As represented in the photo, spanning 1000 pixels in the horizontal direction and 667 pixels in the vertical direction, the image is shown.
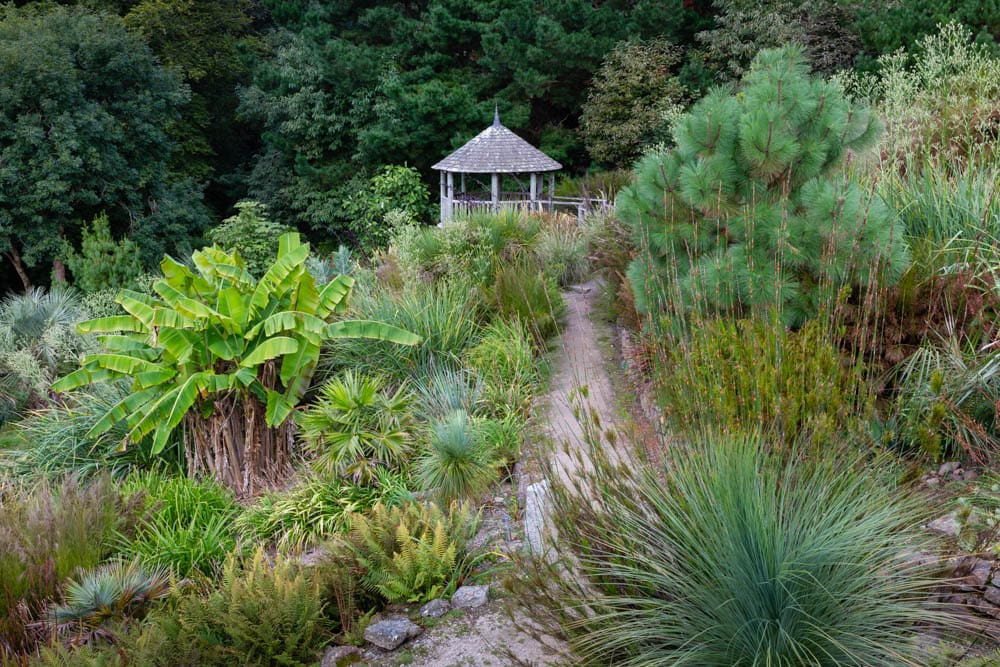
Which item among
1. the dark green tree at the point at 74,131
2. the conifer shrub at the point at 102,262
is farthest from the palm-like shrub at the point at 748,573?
the dark green tree at the point at 74,131

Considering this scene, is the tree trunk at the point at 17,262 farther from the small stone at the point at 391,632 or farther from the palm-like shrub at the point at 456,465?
the small stone at the point at 391,632

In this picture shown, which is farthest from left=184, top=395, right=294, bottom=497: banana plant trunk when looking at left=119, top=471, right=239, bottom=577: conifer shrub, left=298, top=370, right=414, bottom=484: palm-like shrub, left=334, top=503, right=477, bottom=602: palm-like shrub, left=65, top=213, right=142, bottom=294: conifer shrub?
left=65, top=213, right=142, bottom=294: conifer shrub

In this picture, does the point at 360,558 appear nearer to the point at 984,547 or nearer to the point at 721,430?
the point at 721,430

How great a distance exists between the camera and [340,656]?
11.9 feet

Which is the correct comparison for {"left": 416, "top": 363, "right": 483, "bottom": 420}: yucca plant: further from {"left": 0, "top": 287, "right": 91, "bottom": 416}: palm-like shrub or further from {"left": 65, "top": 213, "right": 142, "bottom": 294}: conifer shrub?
{"left": 65, "top": 213, "right": 142, "bottom": 294}: conifer shrub

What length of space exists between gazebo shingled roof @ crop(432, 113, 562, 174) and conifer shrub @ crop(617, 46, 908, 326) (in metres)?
10.8

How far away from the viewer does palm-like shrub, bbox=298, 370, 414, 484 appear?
5816 millimetres

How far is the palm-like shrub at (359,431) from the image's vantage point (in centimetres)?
582

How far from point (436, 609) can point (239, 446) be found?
394 centimetres

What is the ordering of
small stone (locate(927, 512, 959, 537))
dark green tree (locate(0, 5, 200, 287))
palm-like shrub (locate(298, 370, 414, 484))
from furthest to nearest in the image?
dark green tree (locate(0, 5, 200, 287)), palm-like shrub (locate(298, 370, 414, 484)), small stone (locate(927, 512, 959, 537))

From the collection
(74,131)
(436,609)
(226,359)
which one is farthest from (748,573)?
(74,131)

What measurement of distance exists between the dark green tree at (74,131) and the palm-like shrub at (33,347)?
4387 millimetres

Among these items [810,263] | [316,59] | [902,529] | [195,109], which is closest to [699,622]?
[902,529]

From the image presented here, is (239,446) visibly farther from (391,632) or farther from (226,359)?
(391,632)
